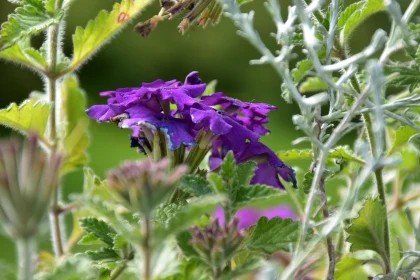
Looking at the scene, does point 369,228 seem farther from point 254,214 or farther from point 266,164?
point 254,214

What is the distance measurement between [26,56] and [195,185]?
0.82 ft

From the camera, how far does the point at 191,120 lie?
460 mm

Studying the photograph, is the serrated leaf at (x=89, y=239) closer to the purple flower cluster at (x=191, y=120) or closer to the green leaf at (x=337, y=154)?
the purple flower cluster at (x=191, y=120)

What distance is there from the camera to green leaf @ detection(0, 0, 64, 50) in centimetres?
51

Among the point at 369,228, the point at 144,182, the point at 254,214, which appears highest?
the point at 144,182

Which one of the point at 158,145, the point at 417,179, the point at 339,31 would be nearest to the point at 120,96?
the point at 158,145

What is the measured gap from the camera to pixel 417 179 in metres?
0.69

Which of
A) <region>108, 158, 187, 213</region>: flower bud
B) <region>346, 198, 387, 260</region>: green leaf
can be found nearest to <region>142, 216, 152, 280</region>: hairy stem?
<region>108, 158, 187, 213</region>: flower bud

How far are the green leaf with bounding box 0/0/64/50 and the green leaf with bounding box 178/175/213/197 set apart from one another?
0.19m

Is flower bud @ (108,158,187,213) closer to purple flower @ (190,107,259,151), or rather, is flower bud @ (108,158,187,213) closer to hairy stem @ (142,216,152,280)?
hairy stem @ (142,216,152,280)

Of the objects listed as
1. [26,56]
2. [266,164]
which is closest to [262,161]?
[266,164]

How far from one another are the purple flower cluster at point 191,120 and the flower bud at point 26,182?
0.17 meters

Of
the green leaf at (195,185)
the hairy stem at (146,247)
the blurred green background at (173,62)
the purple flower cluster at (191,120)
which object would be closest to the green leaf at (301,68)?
the purple flower cluster at (191,120)

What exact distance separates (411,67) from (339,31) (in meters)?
0.06
